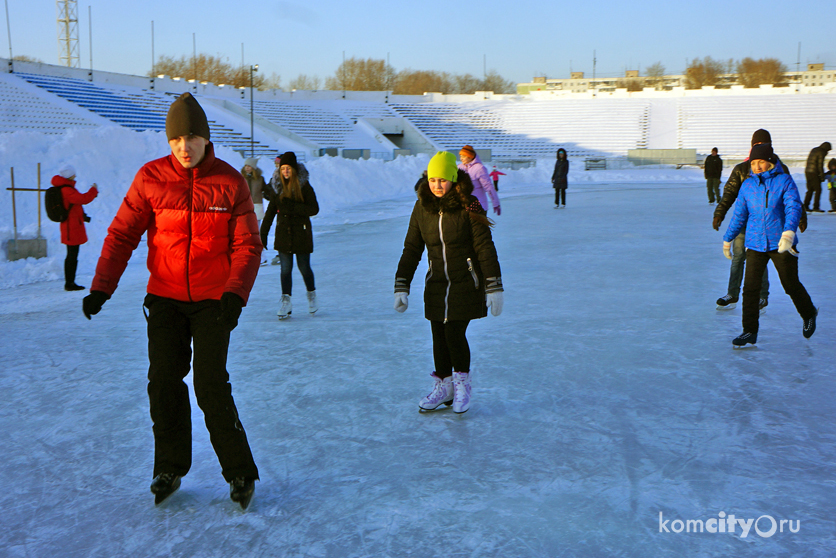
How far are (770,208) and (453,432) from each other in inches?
118

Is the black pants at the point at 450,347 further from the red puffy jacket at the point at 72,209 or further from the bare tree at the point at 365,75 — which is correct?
the bare tree at the point at 365,75

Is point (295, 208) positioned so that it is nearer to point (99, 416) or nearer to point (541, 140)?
point (99, 416)

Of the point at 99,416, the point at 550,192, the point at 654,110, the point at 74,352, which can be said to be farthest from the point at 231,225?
the point at 654,110

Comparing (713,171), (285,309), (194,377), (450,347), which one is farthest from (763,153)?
(713,171)

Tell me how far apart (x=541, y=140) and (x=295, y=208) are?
4398 centimetres

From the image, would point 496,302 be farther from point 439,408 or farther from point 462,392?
point 439,408

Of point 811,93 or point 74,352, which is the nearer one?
point 74,352

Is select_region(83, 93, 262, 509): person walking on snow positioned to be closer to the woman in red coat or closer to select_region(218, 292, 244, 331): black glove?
select_region(218, 292, 244, 331): black glove

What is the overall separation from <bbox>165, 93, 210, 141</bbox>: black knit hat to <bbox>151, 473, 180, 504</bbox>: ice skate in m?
1.37

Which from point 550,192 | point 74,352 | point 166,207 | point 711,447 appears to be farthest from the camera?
point 550,192

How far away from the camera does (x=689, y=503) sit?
111 inches

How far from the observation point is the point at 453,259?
3641mm

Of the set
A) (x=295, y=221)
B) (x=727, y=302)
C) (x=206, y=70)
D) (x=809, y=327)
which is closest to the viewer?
(x=809, y=327)

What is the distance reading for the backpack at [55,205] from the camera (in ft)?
24.5
